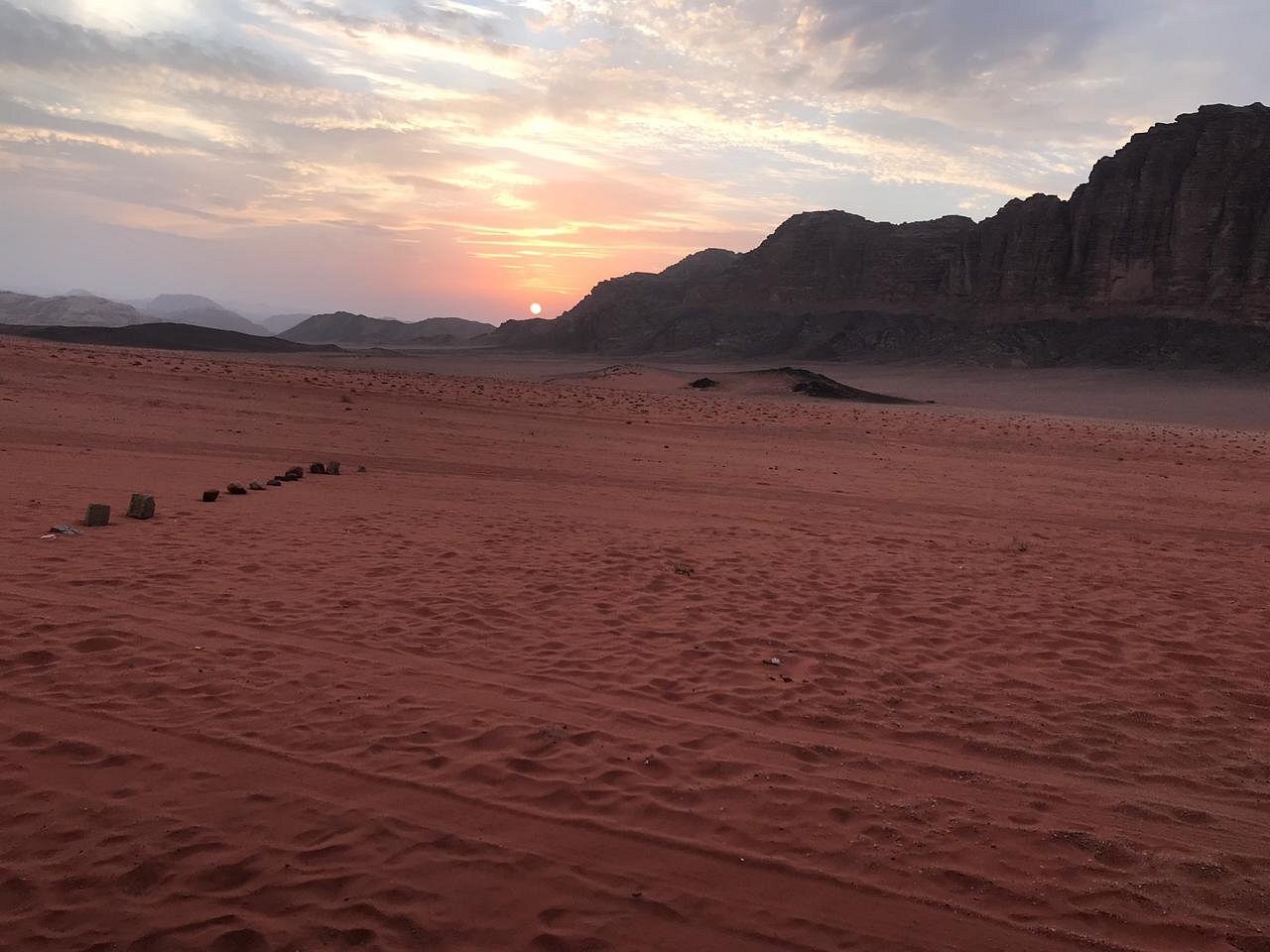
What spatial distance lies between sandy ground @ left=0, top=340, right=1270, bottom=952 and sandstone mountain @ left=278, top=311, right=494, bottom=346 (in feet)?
542

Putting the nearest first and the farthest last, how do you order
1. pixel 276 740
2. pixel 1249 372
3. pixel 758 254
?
pixel 276 740 → pixel 1249 372 → pixel 758 254

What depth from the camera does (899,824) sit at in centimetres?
479

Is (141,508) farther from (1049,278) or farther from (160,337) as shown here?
(1049,278)

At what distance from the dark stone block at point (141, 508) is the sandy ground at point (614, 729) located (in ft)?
1.48

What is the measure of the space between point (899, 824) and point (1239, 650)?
17.9ft

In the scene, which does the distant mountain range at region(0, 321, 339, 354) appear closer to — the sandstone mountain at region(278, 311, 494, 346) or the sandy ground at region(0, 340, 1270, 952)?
the sandy ground at region(0, 340, 1270, 952)

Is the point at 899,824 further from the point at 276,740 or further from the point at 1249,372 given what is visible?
the point at 1249,372

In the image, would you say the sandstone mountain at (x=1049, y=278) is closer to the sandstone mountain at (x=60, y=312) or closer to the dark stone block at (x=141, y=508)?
the dark stone block at (x=141, y=508)

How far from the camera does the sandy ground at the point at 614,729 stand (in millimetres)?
3984

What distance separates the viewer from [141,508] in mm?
10750

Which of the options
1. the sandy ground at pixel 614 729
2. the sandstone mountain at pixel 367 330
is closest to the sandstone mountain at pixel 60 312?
the sandstone mountain at pixel 367 330

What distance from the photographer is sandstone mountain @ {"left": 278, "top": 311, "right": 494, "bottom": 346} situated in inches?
6905

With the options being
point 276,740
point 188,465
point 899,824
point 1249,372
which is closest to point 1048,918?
point 899,824

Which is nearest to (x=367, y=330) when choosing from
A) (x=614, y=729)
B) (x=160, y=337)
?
(x=160, y=337)
